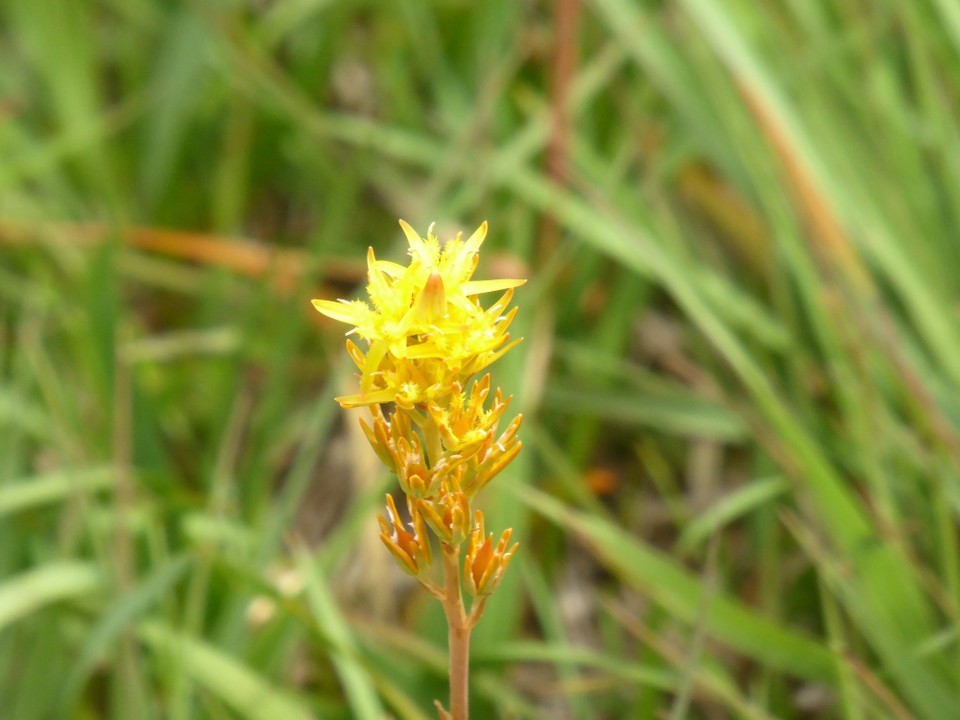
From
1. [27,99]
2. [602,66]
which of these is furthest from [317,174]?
[27,99]

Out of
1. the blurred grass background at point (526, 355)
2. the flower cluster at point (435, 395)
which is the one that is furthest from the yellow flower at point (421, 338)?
the blurred grass background at point (526, 355)

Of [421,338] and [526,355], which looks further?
[526,355]

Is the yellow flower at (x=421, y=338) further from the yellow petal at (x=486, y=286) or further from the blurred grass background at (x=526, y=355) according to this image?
the blurred grass background at (x=526, y=355)

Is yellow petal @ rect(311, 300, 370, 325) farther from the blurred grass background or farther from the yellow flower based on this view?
the blurred grass background

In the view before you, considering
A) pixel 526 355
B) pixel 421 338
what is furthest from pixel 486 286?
pixel 526 355

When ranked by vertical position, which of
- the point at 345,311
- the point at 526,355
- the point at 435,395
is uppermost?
the point at 526,355

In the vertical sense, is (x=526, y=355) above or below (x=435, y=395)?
above

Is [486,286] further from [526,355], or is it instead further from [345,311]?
[526,355]

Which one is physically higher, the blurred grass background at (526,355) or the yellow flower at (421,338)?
the blurred grass background at (526,355)

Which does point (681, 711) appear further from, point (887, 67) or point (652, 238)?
point (887, 67)
